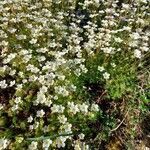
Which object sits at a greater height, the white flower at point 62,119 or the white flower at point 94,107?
the white flower at point 62,119

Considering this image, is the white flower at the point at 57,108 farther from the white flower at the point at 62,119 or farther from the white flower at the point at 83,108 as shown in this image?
the white flower at the point at 83,108

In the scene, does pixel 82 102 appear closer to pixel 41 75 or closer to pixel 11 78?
pixel 41 75

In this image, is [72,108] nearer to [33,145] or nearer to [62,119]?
[62,119]

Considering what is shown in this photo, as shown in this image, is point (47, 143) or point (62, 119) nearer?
point (47, 143)

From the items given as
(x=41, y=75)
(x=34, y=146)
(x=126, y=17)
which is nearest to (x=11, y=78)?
(x=41, y=75)

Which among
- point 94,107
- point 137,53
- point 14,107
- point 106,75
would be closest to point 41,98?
point 14,107

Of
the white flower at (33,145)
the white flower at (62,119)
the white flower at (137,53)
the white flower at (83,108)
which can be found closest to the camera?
the white flower at (33,145)

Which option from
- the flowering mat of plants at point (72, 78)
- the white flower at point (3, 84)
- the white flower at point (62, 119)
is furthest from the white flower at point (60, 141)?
the white flower at point (3, 84)

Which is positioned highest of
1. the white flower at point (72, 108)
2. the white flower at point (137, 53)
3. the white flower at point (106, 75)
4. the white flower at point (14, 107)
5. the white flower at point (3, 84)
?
the white flower at point (137, 53)

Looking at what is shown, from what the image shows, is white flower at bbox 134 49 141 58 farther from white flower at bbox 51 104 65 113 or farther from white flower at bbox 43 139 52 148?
white flower at bbox 43 139 52 148
